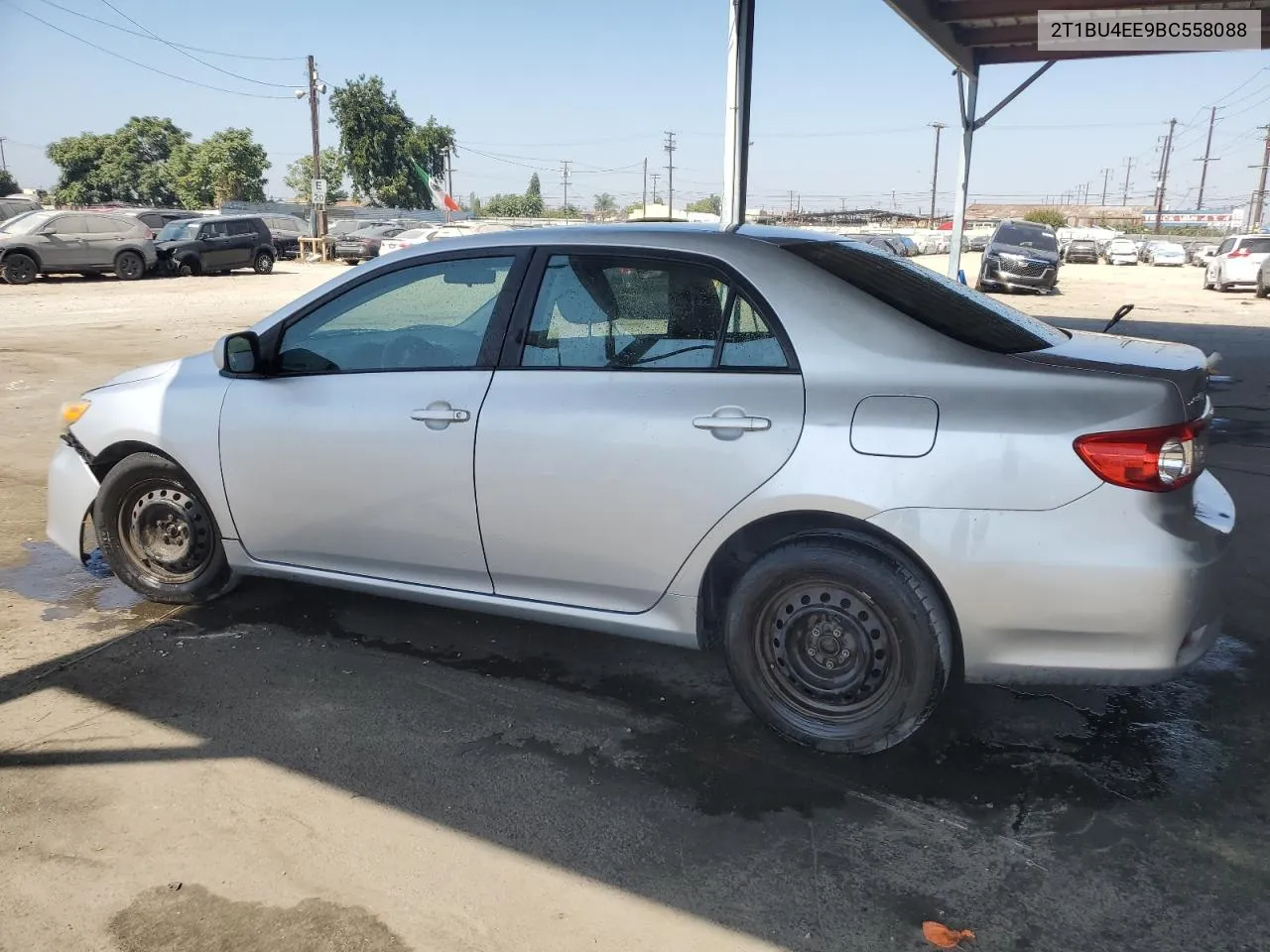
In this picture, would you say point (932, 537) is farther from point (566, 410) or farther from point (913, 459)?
point (566, 410)

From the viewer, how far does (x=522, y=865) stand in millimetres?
2525

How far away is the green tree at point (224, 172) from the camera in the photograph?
6150 centimetres

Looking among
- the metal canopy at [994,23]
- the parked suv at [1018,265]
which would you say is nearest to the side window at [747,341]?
the metal canopy at [994,23]

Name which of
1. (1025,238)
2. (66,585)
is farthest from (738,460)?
(1025,238)

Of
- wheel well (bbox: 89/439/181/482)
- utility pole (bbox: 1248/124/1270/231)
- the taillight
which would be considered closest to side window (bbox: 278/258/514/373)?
wheel well (bbox: 89/439/181/482)

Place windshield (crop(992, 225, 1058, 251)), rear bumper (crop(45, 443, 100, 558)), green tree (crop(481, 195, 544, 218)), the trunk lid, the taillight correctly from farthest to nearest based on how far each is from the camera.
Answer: green tree (crop(481, 195, 544, 218))
windshield (crop(992, 225, 1058, 251))
rear bumper (crop(45, 443, 100, 558))
the trunk lid
the taillight

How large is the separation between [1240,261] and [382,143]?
5908 cm

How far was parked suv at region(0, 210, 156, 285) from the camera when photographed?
22.0 m

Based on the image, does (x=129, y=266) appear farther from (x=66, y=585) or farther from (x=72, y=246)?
(x=66, y=585)

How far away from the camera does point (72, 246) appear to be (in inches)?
896

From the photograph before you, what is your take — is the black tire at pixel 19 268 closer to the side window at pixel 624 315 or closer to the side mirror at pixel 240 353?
the side mirror at pixel 240 353

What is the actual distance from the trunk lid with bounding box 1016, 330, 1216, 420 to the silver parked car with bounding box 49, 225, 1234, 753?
21 mm

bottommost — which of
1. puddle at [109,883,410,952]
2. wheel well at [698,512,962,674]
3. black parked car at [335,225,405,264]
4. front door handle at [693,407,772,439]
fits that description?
puddle at [109,883,410,952]

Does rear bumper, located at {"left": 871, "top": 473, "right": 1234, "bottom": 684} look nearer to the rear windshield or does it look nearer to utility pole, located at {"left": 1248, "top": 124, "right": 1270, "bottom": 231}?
the rear windshield
